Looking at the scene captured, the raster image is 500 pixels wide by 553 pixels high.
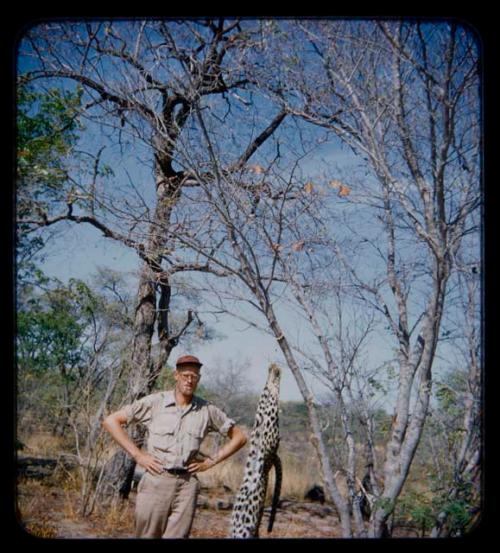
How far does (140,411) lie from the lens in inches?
128

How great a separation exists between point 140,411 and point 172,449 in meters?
0.29

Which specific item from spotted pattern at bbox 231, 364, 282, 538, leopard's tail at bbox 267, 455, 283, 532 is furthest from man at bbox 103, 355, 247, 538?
leopard's tail at bbox 267, 455, 283, 532

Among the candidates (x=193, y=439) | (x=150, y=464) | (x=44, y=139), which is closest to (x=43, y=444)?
(x=150, y=464)

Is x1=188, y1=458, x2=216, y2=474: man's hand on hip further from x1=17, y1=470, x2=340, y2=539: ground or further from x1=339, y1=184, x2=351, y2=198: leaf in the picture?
x1=339, y1=184, x2=351, y2=198: leaf

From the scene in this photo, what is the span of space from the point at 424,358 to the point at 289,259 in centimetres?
129

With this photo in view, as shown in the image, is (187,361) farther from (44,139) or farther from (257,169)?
(44,139)

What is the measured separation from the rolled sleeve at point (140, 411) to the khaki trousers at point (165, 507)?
12.0 inches

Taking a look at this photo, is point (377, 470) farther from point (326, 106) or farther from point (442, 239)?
point (326, 106)

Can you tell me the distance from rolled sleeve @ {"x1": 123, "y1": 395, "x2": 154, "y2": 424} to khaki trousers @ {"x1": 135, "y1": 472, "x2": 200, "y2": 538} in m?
0.30

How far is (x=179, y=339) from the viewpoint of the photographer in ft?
16.5

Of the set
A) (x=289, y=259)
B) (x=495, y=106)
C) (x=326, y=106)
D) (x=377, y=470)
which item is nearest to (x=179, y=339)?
(x=289, y=259)

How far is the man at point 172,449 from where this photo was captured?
3.10 metres

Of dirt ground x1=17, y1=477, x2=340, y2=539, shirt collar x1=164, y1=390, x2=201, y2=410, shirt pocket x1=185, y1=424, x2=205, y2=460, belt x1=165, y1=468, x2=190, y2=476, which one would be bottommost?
dirt ground x1=17, y1=477, x2=340, y2=539

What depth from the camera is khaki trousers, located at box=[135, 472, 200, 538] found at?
3102mm
